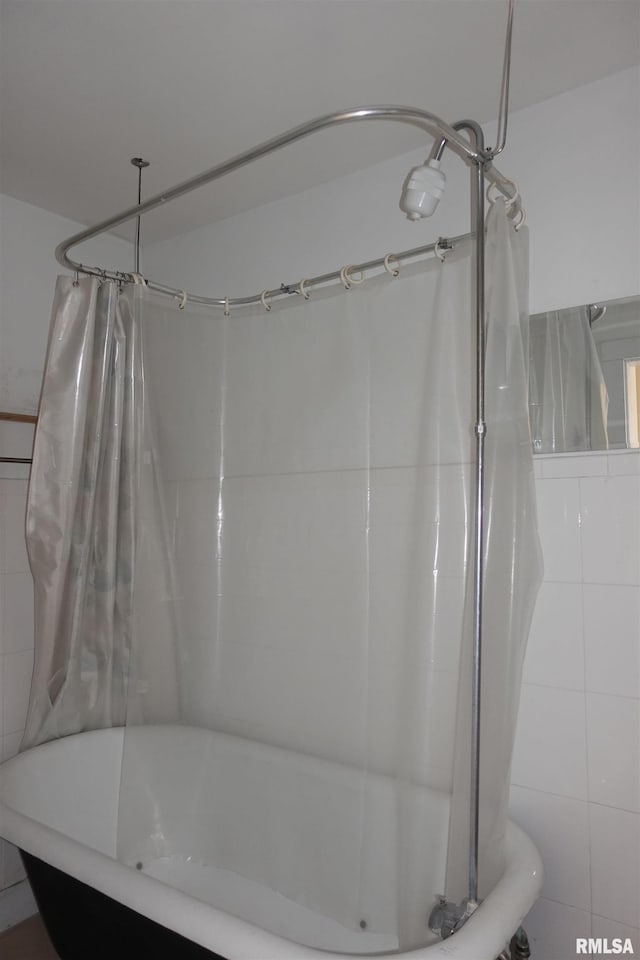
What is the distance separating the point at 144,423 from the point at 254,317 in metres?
0.49

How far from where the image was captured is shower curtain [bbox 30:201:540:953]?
4.51ft

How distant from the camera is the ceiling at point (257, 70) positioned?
144 centimetres

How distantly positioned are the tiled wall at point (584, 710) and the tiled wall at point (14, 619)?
1699 millimetres

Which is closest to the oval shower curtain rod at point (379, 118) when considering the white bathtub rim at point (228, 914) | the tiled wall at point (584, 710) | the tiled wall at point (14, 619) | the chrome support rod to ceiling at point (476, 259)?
the chrome support rod to ceiling at point (476, 259)

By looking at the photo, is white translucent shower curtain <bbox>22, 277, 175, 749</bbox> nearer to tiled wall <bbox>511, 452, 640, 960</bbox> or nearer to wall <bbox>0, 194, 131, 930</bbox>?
wall <bbox>0, 194, 131, 930</bbox>

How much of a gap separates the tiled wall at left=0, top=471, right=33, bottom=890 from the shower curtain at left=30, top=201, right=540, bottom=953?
29cm

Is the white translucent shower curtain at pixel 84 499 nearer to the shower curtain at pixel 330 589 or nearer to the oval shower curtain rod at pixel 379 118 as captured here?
the shower curtain at pixel 330 589

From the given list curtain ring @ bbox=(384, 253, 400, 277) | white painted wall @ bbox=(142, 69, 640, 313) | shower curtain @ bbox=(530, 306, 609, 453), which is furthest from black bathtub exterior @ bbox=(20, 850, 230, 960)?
white painted wall @ bbox=(142, 69, 640, 313)

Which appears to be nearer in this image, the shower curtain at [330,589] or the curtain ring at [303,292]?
the shower curtain at [330,589]

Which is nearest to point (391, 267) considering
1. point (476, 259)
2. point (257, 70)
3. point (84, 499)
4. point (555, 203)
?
point (476, 259)

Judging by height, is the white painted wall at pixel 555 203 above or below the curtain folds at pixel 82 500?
above

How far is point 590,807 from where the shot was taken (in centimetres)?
153

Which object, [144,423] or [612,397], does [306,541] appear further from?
[612,397]

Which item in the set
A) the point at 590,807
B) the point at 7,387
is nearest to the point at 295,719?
the point at 590,807
